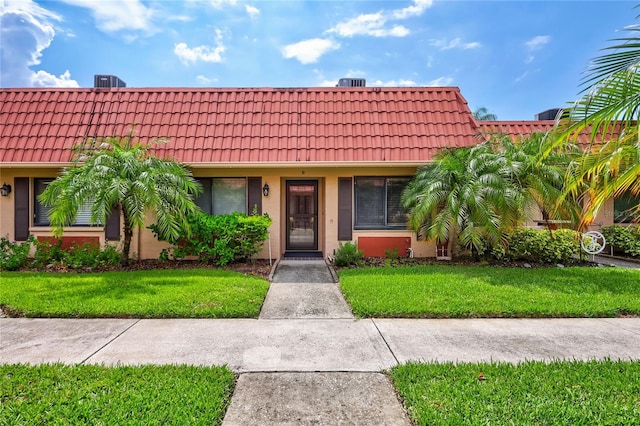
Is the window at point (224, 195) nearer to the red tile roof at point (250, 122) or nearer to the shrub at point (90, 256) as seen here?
the red tile roof at point (250, 122)

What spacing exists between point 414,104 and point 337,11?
4.34 metres

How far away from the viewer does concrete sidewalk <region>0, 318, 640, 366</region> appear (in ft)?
12.2

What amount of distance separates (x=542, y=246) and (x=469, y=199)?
3109mm

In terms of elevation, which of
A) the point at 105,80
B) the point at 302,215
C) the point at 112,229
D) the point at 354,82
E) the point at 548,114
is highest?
the point at 354,82

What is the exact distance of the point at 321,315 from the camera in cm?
524

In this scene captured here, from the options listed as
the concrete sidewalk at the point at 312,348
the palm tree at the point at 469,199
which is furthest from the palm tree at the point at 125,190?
the palm tree at the point at 469,199

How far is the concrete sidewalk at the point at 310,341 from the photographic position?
12.2ft

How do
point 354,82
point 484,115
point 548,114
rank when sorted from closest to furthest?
point 354,82 < point 548,114 < point 484,115

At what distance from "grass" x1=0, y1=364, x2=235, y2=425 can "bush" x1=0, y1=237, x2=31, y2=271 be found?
6.39 meters

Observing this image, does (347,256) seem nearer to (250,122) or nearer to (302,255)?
(302,255)

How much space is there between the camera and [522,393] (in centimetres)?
299

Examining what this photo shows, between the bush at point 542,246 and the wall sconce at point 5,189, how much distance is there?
556 inches

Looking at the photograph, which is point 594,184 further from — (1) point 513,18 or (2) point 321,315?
(1) point 513,18

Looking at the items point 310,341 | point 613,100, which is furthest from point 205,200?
point 613,100
